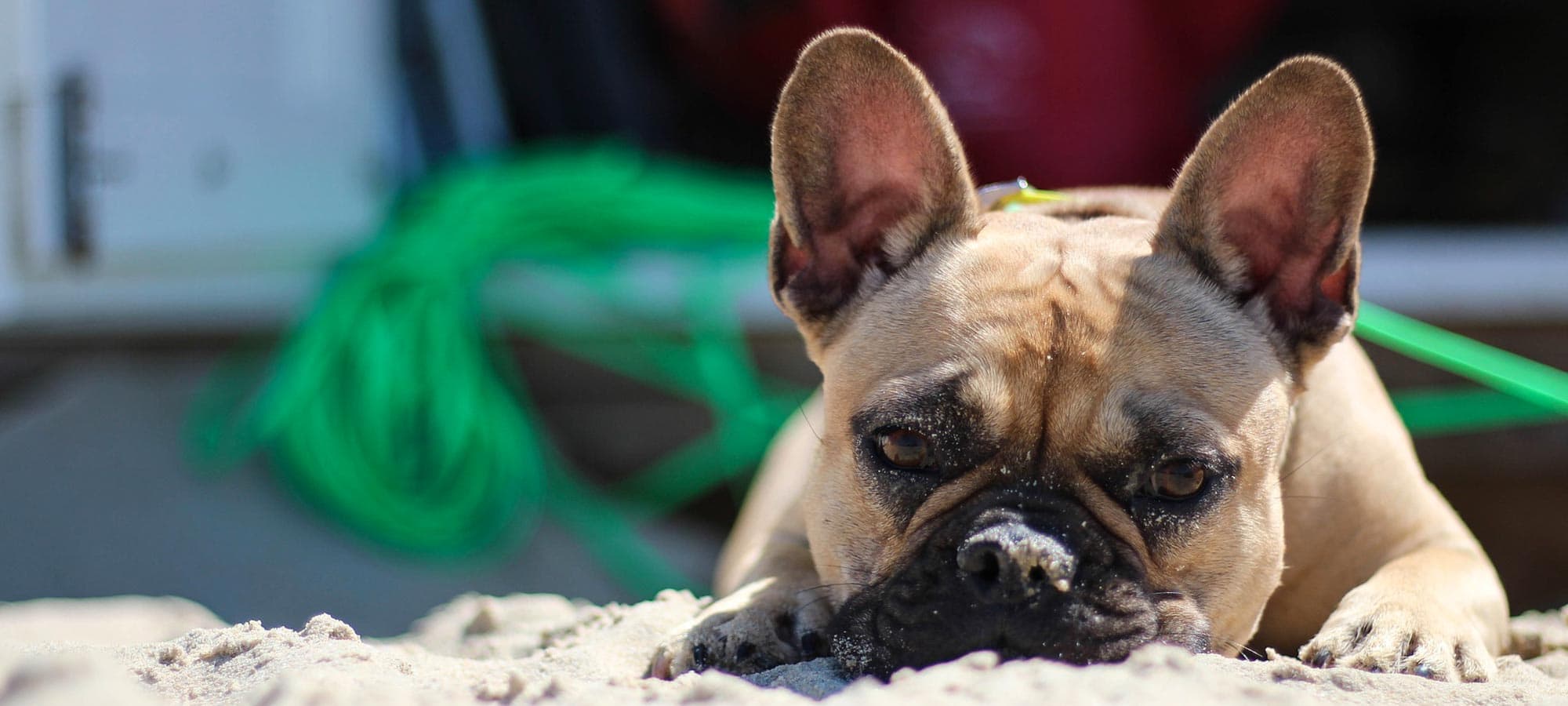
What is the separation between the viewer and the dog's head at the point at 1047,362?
2.04 meters

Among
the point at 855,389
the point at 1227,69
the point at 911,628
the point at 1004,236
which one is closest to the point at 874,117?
the point at 1004,236

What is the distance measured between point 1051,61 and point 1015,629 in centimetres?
453

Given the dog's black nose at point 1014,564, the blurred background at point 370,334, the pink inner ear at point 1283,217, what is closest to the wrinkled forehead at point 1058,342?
the pink inner ear at point 1283,217

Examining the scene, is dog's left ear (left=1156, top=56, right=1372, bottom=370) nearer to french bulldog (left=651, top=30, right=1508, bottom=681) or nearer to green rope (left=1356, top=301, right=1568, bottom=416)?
french bulldog (left=651, top=30, right=1508, bottom=681)

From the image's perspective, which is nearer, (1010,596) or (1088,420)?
(1010,596)

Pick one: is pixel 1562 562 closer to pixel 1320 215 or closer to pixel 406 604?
pixel 1320 215

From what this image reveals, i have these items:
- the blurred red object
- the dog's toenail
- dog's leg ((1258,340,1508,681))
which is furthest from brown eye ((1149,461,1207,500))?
the blurred red object

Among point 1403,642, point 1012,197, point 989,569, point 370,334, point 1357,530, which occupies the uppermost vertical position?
point 1012,197

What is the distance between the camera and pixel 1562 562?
484 cm

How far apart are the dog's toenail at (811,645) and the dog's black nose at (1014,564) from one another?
438 millimetres

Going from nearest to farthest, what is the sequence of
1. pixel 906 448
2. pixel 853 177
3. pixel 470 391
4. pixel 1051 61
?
pixel 906 448 < pixel 853 177 < pixel 470 391 < pixel 1051 61

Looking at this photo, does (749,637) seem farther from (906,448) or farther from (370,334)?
(370,334)

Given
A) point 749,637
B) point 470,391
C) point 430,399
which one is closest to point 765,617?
point 749,637

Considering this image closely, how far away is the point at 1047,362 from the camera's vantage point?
220 cm
